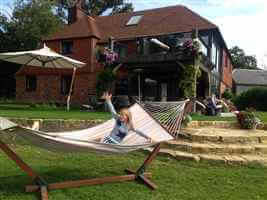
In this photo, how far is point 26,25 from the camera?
24969 mm

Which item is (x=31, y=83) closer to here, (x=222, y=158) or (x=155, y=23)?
(x=155, y=23)

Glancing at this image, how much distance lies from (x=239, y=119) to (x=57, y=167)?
5071mm

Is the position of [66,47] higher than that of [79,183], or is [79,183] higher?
[66,47]

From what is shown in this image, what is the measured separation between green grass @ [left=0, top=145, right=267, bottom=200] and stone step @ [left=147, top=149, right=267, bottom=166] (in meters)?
0.12

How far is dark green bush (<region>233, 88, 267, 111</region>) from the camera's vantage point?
19.6 m

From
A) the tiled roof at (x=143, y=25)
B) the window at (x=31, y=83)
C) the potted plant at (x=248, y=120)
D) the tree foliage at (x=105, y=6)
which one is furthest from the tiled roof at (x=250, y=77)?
the potted plant at (x=248, y=120)

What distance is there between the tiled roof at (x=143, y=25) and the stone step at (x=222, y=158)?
11462 millimetres

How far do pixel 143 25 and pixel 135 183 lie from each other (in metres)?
15.4

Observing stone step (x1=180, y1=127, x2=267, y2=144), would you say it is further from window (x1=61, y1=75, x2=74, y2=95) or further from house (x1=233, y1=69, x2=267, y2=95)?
house (x1=233, y1=69, x2=267, y2=95)

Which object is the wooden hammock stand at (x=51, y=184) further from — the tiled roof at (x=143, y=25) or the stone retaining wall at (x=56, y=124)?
the tiled roof at (x=143, y=25)

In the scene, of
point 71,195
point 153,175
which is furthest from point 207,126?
point 71,195

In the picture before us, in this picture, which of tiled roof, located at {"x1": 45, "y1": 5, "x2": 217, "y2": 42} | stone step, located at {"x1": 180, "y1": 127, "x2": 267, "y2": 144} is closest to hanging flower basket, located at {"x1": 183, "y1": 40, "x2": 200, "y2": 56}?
stone step, located at {"x1": 180, "y1": 127, "x2": 267, "y2": 144}

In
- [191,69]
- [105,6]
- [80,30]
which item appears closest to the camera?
[191,69]

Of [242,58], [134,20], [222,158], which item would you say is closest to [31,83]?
[134,20]
